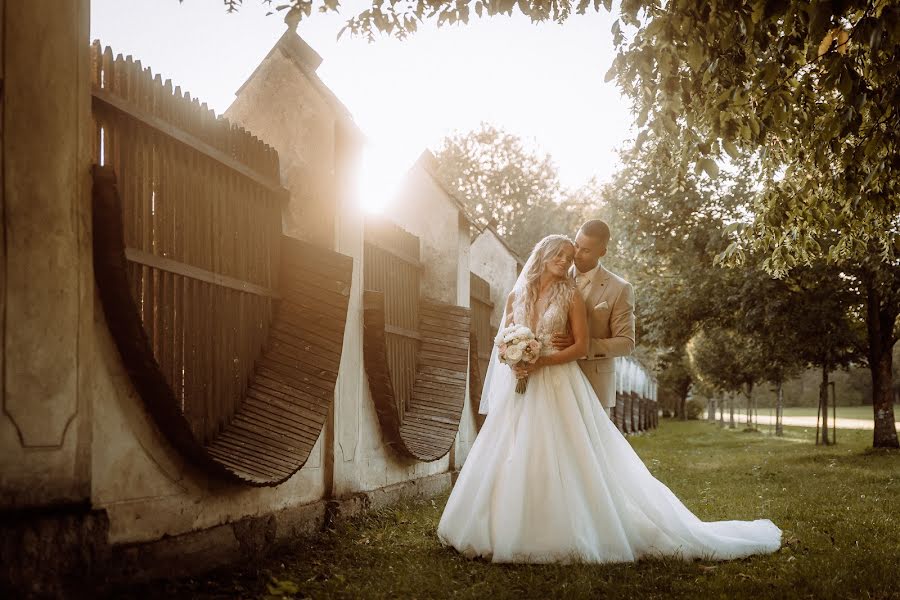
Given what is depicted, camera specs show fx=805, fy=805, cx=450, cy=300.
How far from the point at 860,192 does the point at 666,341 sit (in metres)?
13.2

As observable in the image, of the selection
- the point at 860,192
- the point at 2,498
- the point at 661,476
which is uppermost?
the point at 860,192

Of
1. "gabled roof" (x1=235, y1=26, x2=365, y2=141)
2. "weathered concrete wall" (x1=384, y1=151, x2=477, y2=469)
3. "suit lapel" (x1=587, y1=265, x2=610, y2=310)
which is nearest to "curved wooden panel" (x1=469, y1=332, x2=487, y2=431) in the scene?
"weathered concrete wall" (x1=384, y1=151, x2=477, y2=469)

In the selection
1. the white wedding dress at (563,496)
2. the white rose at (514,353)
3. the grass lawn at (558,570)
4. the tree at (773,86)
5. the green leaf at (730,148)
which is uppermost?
the tree at (773,86)

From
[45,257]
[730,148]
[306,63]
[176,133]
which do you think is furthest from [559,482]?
[306,63]

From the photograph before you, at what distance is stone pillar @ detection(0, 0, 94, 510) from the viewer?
11.3 feet

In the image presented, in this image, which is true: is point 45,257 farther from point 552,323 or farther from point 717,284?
point 717,284

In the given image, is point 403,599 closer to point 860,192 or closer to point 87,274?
point 87,274

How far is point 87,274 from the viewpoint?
3.78 metres

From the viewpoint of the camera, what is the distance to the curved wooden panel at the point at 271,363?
3.88 meters

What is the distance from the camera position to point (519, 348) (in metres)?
5.81

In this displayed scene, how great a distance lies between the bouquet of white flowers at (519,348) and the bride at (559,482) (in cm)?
10

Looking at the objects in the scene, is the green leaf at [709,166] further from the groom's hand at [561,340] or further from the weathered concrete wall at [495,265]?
the weathered concrete wall at [495,265]

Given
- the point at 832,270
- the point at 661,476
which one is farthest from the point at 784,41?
the point at 832,270

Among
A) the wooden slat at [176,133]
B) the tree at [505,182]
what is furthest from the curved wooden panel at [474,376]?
the tree at [505,182]
